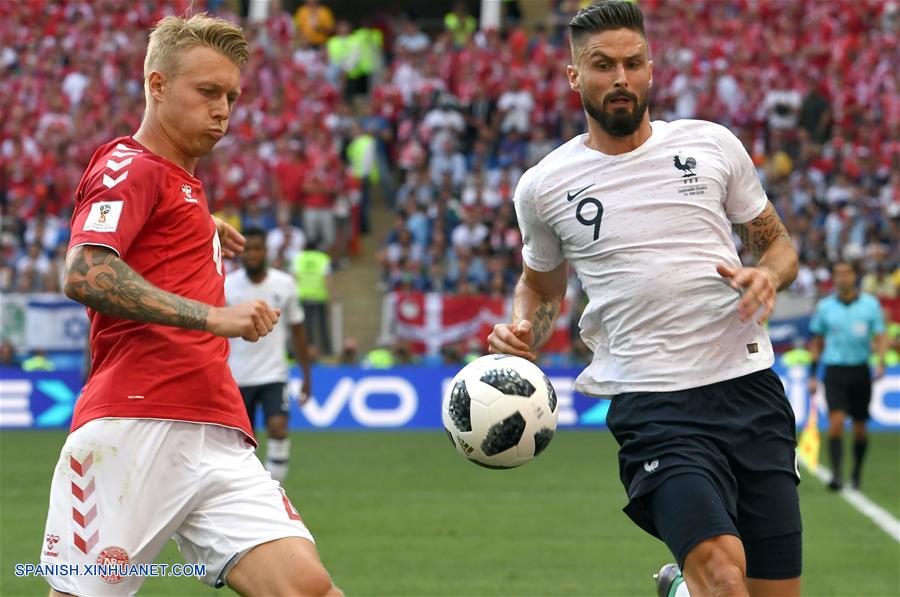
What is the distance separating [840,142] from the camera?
1000 inches

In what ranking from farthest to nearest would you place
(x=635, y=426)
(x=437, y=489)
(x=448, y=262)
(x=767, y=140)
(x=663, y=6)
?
1. (x=663, y=6)
2. (x=767, y=140)
3. (x=448, y=262)
4. (x=437, y=489)
5. (x=635, y=426)

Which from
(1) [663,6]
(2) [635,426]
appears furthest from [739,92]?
(2) [635,426]

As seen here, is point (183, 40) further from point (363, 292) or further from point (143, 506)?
point (363, 292)

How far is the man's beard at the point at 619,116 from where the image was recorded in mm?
5285

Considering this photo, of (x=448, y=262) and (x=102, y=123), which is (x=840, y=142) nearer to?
(x=448, y=262)

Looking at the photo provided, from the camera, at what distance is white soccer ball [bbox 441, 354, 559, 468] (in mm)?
5387

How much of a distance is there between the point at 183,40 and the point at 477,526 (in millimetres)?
7388

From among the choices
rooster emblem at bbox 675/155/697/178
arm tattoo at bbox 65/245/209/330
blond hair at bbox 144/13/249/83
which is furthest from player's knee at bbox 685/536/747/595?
blond hair at bbox 144/13/249/83

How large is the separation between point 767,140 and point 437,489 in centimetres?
1444

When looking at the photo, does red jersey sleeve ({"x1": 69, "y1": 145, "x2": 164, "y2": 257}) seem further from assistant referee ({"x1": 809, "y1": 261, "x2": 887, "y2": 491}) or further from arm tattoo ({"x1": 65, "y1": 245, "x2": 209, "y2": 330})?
assistant referee ({"x1": 809, "y1": 261, "x2": 887, "y2": 491})

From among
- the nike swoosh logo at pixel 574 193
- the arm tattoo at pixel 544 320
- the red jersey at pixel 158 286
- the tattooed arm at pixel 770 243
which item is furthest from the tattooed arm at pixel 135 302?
the tattooed arm at pixel 770 243

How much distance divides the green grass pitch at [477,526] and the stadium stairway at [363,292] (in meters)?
6.55

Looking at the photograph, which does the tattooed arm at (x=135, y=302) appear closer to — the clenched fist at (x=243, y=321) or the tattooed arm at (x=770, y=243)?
the clenched fist at (x=243, y=321)

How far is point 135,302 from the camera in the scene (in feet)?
14.8
